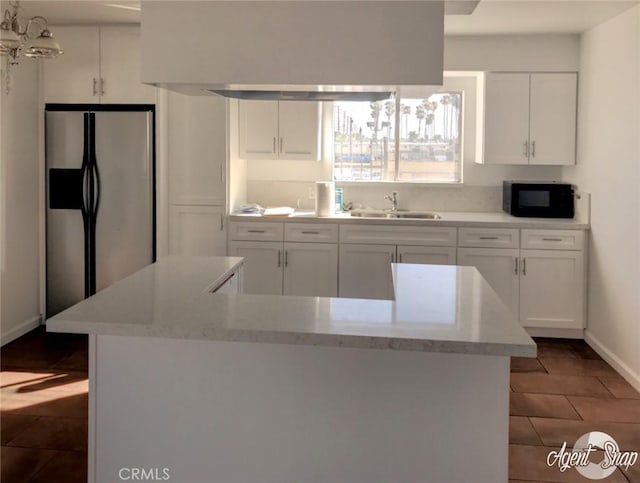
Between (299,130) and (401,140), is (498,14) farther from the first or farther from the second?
(299,130)

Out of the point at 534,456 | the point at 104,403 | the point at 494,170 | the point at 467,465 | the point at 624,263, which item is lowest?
the point at 534,456

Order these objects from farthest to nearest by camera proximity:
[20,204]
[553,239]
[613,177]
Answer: [553,239] < [20,204] < [613,177]

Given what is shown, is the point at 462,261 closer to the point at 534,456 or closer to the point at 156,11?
the point at 534,456

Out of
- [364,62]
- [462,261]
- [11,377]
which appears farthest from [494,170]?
[11,377]

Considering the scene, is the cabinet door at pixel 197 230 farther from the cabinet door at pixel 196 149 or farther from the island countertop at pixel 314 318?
the island countertop at pixel 314 318

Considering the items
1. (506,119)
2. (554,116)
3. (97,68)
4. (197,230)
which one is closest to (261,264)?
(197,230)

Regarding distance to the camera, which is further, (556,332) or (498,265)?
(556,332)

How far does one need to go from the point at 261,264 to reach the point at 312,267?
40cm

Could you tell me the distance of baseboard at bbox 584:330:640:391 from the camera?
3902 millimetres

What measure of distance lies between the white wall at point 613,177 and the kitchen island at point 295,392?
2.25m

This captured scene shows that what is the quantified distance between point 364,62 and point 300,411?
130 centimetres

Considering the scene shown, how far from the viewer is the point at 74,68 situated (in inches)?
187

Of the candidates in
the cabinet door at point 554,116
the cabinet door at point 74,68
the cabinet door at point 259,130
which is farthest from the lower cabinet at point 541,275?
the cabinet door at point 74,68

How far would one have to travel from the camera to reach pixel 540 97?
195 inches
